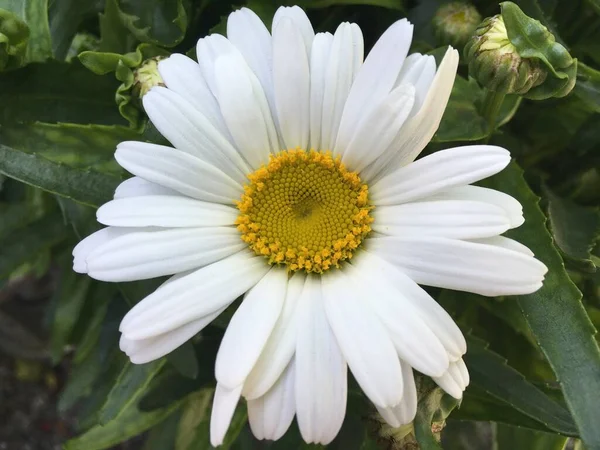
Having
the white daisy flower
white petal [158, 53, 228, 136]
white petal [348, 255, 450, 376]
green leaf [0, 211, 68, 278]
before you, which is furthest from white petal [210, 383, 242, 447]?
green leaf [0, 211, 68, 278]

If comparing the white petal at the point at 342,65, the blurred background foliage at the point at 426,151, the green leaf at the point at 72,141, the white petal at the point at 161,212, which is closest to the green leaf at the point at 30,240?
the blurred background foliage at the point at 426,151

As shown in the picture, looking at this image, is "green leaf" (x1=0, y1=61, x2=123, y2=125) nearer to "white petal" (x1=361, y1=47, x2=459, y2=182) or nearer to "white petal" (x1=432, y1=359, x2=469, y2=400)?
"white petal" (x1=361, y1=47, x2=459, y2=182)

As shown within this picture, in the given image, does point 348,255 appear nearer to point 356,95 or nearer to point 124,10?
point 356,95

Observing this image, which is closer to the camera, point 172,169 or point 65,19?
point 172,169

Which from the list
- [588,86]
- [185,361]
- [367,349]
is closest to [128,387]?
[185,361]

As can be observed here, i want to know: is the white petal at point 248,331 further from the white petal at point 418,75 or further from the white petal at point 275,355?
the white petal at point 418,75

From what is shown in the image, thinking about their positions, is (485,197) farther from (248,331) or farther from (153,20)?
(153,20)
